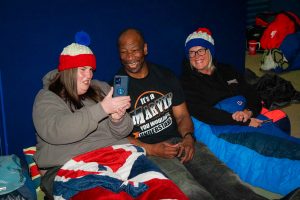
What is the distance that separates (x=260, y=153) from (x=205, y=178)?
489 millimetres

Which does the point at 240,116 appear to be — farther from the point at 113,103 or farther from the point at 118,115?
the point at 113,103

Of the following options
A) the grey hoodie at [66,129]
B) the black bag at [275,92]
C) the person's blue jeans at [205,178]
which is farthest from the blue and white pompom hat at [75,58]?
the black bag at [275,92]

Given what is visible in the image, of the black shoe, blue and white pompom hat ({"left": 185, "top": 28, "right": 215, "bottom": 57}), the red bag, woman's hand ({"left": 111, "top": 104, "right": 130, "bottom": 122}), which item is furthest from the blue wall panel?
the red bag

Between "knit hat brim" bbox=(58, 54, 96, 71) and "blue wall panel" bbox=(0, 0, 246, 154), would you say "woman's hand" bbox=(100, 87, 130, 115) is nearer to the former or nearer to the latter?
"knit hat brim" bbox=(58, 54, 96, 71)

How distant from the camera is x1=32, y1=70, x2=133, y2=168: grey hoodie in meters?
1.66

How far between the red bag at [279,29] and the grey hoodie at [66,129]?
14.9 feet

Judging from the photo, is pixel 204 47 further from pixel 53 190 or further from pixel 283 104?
pixel 283 104

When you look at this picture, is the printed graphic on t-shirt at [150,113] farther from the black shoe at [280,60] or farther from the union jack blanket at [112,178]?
the black shoe at [280,60]

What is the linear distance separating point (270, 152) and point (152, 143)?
825 mm

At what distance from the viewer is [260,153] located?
2.18 metres

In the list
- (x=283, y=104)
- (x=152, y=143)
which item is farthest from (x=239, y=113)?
(x=283, y=104)

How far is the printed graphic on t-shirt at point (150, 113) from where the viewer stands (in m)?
2.21

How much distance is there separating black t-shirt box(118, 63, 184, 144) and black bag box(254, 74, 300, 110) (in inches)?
78.1

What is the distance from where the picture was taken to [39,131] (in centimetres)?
172
